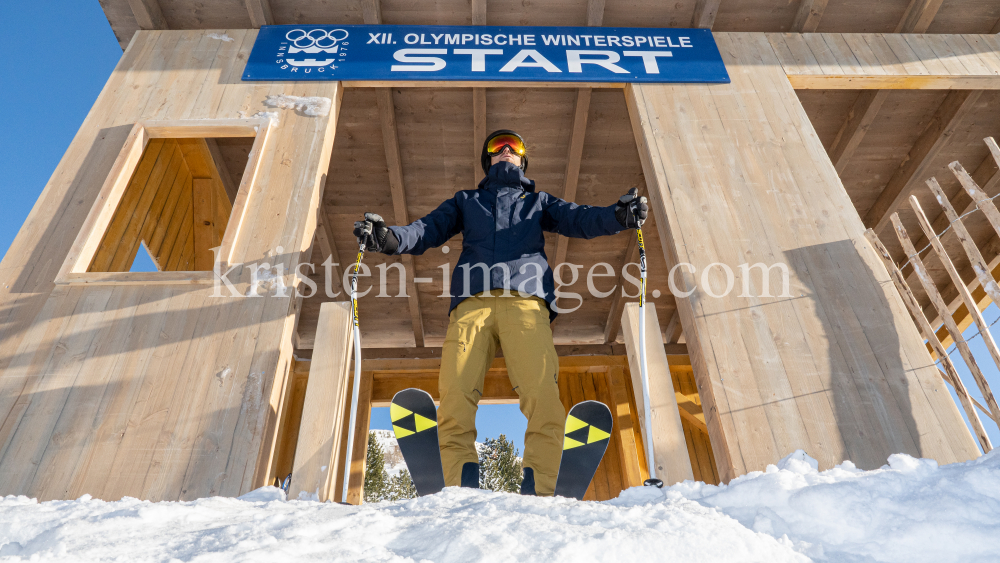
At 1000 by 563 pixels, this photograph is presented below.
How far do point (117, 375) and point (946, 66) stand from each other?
19.4 ft

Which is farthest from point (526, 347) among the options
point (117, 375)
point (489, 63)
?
point (489, 63)

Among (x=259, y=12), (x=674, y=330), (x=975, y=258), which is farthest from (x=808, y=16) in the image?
(x=674, y=330)

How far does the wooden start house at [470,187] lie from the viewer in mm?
2791

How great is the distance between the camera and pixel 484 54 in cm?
444

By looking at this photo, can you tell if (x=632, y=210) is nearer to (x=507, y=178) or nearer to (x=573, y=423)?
(x=507, y=178)

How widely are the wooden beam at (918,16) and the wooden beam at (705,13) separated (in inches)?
60.1

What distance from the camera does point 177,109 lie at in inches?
159

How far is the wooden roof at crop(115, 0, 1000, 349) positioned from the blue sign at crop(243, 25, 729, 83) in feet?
0.45

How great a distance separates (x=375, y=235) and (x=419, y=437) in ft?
3.51

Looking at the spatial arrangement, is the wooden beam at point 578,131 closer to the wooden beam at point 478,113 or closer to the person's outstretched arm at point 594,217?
the wooden beam at point 478,113

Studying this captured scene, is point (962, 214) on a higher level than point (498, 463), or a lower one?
lower

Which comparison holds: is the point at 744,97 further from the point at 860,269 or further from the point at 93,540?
the point at 93,540

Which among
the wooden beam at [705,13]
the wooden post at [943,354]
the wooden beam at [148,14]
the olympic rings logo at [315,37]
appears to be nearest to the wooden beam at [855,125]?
the wooden beam at [705,13]

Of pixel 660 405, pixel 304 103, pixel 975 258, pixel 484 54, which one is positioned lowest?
pixel 660 405
